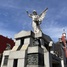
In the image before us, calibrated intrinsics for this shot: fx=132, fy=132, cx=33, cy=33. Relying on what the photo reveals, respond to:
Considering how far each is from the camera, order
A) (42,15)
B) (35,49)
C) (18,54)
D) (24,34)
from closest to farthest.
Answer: (35,49) < (18,54) < (24,34) < (42,15)

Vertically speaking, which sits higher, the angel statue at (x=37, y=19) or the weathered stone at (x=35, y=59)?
the angel statue at (x=37, y=19)

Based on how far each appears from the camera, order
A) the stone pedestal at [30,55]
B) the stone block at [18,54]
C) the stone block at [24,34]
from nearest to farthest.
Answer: the stone pedestal at [30,55], the stone block at [18,54], the stone block at [24,34]

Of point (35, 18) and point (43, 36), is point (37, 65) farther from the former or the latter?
point (35, 18)

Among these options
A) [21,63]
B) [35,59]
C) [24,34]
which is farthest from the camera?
[24,34]

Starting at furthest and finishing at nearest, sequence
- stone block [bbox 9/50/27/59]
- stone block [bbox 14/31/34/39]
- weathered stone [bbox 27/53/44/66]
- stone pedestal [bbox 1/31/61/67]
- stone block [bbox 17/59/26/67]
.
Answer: stone block [bbox 14/31/34/39] → stone block [bbox 9/50/27/59] → stone block [bbox 17/59/26/67] → stone pedestal [bbox 1/31/61/67] → weathered stone [bbox 27/53/44/66]

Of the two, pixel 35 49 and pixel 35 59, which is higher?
pixel 35 49

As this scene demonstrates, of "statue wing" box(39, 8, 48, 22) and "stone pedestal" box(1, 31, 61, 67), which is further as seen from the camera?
"statue wing" box(39, 8, 48, 22)

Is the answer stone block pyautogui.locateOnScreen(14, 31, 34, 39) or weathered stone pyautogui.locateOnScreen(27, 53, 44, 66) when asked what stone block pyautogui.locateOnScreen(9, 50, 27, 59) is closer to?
weathered stone pyautogui.locateOnScreen(27, 53, 44, 66)

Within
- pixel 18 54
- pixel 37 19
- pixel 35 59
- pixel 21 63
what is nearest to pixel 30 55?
pixel 35 59

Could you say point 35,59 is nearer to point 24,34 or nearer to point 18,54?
point 18,54

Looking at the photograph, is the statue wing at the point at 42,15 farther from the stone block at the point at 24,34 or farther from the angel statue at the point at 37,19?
the stone block at the point at 24,34

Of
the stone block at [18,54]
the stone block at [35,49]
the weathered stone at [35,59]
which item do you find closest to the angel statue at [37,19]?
the stone block at [35,49]

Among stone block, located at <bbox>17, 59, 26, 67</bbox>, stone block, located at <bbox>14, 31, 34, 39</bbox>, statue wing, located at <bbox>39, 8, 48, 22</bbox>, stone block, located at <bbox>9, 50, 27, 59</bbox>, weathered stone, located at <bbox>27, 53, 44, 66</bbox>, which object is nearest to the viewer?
weathered stone, located at <bbox>27, 53, 44, 66</bbox>

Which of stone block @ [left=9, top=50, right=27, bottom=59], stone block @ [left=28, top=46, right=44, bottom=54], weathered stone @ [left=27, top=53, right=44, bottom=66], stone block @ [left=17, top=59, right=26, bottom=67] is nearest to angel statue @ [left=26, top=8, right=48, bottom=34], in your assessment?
stone block @ [left=28, top=46, right=44, bottom=54]
